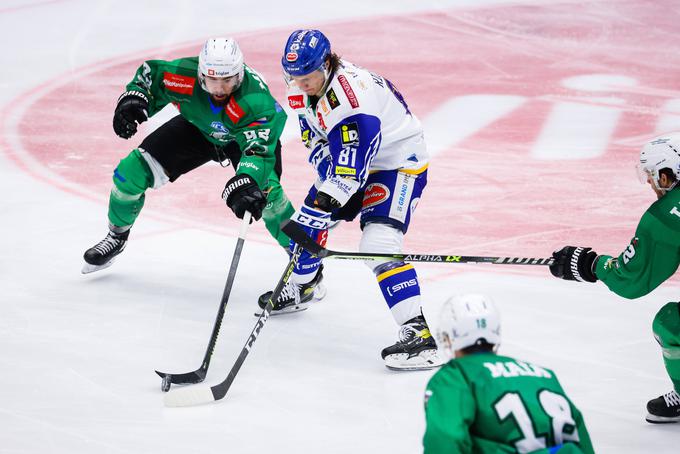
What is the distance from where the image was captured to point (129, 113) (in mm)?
4949

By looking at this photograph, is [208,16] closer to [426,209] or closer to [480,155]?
[480,155]

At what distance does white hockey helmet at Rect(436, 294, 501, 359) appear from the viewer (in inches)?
102

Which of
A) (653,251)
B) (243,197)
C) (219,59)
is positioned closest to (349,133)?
(243,197)

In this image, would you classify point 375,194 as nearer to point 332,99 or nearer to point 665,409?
point 332,99

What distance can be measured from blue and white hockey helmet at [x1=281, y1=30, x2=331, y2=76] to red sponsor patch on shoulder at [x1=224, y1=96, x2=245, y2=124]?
592 mm

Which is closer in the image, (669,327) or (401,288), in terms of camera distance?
(669,327)

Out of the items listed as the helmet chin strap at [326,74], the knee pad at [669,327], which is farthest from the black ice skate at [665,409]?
the helmet chin strap at [326,74]

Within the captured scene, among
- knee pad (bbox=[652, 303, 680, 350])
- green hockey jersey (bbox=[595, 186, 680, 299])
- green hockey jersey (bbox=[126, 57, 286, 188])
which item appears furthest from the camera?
green hockey jersey (bbox=[126, 57, 286, 188])

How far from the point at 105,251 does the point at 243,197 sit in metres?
1.18

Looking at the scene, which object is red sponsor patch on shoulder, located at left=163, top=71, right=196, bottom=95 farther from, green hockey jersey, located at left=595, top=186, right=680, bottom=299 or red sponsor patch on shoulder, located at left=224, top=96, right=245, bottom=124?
green hockey jersey, located at left=595, top=186, right=680, bottom=299

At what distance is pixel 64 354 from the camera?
446cm

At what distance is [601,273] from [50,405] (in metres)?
2.18

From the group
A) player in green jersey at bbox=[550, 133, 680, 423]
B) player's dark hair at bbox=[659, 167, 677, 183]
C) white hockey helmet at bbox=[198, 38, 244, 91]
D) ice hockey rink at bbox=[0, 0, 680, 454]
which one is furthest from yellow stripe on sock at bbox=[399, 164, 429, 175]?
player's dark hair at bbox=[659, 167, 677, 183]

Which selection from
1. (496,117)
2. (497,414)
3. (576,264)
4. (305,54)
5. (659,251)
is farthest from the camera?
(496,117)
